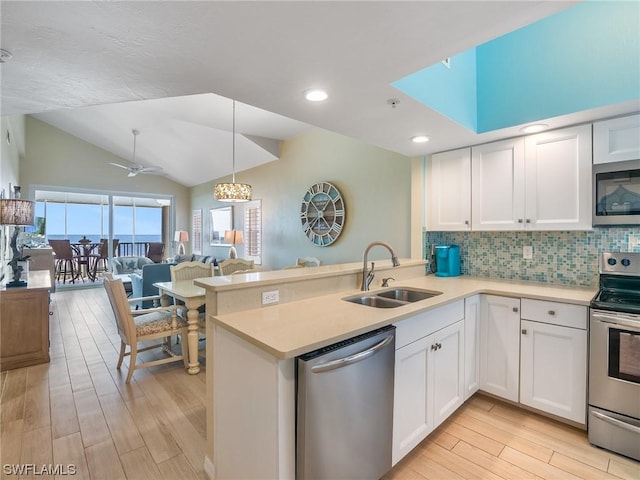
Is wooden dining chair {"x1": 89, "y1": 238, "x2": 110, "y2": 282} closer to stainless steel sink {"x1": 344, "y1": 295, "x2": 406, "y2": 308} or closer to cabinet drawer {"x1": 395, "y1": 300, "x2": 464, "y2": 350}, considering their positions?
stainless steel sink {"x1": 344, "y1": 295, "x2": 406, "y2": 308}

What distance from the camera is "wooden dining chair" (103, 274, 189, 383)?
9.00 feet

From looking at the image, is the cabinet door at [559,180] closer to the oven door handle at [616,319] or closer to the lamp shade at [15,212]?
the oven door handle at [616,319]

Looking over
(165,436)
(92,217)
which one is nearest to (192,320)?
(165,436)

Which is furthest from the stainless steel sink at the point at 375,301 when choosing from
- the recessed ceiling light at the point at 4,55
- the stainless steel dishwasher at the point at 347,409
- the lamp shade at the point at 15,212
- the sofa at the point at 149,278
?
the sofa at the point at 149,278

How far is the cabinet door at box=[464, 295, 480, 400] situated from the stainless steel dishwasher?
100 cm

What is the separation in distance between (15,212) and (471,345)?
4176mm

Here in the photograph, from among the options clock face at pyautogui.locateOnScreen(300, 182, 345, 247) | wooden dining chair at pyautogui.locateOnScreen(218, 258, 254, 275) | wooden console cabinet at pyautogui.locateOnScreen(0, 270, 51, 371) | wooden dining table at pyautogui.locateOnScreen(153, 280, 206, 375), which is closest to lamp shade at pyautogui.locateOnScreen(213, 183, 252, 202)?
wooden dining chair at pyautogui.locateOnScreen(218, 258, 254, 275)

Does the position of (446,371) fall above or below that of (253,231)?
below

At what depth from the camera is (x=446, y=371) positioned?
205cm

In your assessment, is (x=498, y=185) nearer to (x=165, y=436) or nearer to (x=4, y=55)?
(x=165, y=436)

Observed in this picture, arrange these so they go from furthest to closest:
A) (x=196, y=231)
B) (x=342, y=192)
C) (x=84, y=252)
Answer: (x=196, y=231), (x=84, y=252), (x=342, y=192)

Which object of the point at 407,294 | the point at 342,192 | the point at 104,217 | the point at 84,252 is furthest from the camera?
the point at 104,217

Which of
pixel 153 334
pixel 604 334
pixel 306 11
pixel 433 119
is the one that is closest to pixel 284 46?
pixel 306 11

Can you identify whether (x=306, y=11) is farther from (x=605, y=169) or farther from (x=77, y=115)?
(x=77, y=115)
